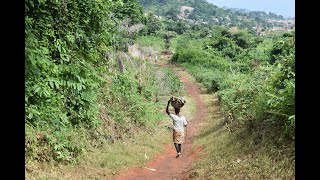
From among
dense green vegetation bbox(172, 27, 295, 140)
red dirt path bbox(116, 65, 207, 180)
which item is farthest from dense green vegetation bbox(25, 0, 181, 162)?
dense green vegetation bbox(172, 27, 295, 140)

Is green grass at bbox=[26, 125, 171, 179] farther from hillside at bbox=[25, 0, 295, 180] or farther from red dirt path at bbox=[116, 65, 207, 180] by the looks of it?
red dirt path at bbox=[116, 65, 207, 180]

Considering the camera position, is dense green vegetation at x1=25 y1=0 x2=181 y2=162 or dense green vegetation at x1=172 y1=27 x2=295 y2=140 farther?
dense green vegetation at x1=172 y1=27 x2=295 y2=140

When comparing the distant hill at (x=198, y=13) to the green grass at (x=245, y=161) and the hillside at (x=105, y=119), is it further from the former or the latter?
the green grass at (x=245, y=161)

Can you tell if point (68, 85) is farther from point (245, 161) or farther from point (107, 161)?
point (245, 161)

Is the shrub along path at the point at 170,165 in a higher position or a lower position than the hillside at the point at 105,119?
lower

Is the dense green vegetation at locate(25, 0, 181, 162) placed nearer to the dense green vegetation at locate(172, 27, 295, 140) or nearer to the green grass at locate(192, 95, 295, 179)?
the green grass at locate(192, 95, 295, 179)

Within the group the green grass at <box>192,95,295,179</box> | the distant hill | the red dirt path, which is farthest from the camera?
the distant hill

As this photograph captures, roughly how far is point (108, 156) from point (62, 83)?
235 centimetres

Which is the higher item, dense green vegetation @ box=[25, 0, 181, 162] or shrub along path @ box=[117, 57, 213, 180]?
dense green vegetation @ box=[25, 0, 181, 162]

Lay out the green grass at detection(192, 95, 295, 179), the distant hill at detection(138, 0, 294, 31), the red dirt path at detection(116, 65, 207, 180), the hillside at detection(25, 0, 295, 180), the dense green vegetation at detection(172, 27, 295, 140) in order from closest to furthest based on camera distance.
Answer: the green grass at detection(192, 95, 295, 179) → the hillside at detection(25, 0, 295, 180) → the dense green vegetation at detection(172, 27, 295, 140) → the red dirt path at detection(116, 65, 207, 180) → the distant hill at detection(138, 0, 294, 31)

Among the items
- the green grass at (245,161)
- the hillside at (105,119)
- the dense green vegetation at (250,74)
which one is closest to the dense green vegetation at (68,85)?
the hillside at (105,119)

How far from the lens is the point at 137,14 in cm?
2983

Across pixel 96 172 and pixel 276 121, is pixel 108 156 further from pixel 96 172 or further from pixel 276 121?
pixel 276 121
